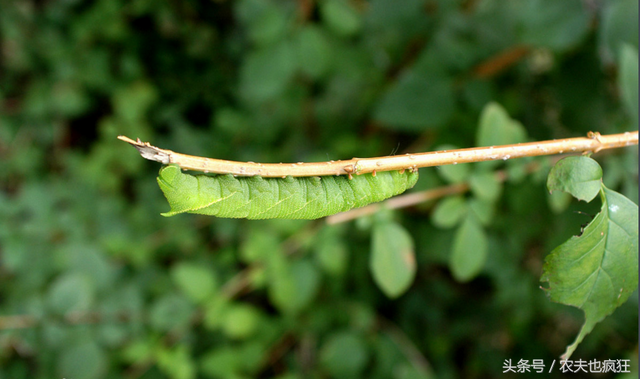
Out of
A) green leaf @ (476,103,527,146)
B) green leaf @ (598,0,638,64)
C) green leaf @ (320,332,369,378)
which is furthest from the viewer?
green leaf @ (320,332,369,378)

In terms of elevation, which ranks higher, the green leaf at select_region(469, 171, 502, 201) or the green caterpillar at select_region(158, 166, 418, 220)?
the green leaf at select_region(469, 171, 502, 201)

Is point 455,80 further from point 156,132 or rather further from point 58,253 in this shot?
point 58,253

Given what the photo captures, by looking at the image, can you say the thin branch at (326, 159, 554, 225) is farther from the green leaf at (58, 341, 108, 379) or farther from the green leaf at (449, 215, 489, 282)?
the green leaf at (58, 341, 108, 379)

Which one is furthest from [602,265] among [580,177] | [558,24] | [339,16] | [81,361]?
[81,361]

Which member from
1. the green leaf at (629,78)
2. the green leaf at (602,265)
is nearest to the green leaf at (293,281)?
the green leaf at (602,265)

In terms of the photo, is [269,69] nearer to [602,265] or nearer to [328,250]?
[328,250]

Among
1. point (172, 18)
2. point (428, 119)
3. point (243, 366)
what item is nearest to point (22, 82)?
point (172, 18)

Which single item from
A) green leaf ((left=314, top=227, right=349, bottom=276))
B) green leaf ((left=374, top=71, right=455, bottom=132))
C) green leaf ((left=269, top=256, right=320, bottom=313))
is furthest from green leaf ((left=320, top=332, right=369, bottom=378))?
green leaf ((left=374, top=71, right=455, bottom=132))
